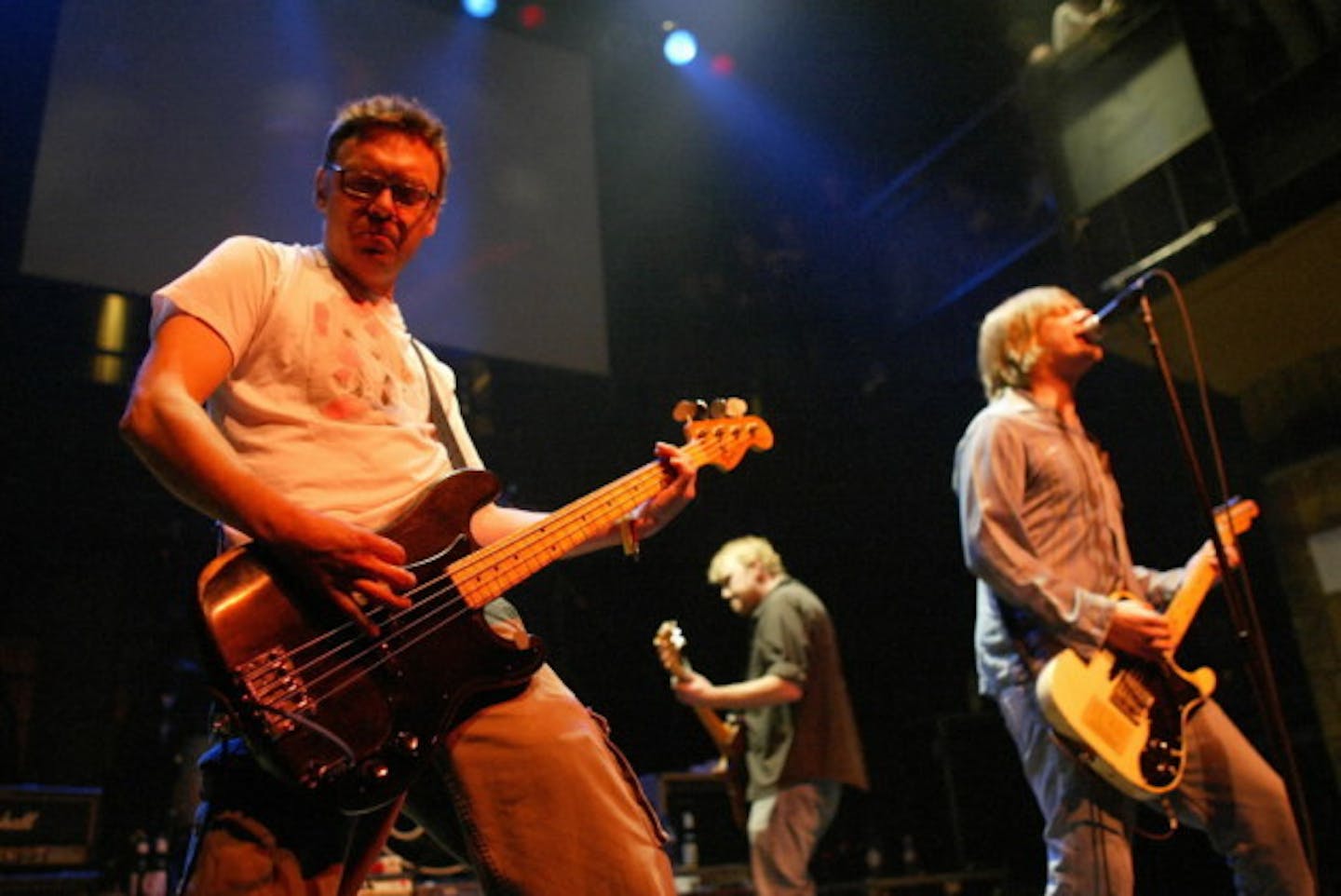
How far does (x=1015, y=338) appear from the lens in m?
3.73

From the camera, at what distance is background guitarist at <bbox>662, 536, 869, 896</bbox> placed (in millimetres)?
5344

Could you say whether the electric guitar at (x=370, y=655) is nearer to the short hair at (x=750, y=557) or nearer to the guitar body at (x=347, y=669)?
the guitar body at (x=347, y=669)

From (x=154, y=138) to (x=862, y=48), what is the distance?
6.38 meters

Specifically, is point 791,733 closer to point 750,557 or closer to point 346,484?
point 750,557

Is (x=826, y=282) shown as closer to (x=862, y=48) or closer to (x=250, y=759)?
(x=862, y=48)

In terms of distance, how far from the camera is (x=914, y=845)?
27.3ft

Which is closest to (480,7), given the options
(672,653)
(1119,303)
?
(672,653)

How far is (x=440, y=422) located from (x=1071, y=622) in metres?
1.93

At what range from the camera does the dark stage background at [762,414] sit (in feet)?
22.1

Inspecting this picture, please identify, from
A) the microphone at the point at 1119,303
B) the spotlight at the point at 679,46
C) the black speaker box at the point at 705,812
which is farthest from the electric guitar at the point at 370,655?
the spotlight at the point at 679,46

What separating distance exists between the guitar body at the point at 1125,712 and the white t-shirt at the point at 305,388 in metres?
1.90

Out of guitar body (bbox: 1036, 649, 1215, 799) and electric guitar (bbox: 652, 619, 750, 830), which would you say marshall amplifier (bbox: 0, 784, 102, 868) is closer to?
electric guitar (bbox: 652, 619, 750, 830)

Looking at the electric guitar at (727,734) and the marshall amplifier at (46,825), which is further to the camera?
the electric guitar at (727,734)

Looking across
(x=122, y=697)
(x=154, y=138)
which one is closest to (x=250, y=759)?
(x=154, y=138)
